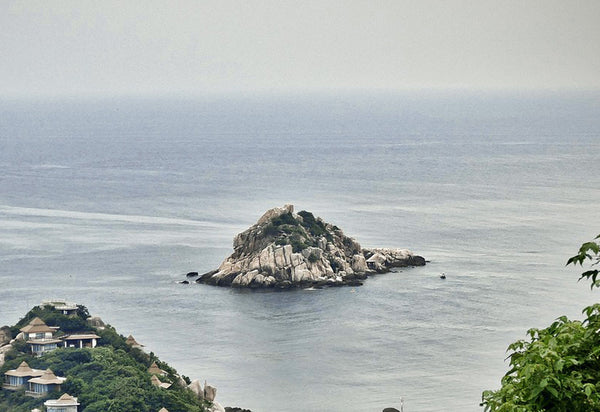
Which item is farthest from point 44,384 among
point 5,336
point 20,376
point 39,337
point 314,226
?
point 314,226

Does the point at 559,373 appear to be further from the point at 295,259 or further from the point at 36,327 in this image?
the point at 295,259

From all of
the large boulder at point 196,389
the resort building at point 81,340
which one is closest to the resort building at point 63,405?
the large boulder at point 196,389

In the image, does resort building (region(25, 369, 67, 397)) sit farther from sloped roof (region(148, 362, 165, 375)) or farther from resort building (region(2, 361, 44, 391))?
sloped roof (region(148, 362, 165, 375))

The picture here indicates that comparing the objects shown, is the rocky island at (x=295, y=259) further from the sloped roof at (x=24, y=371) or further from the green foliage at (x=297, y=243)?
the sloped roof at (x=24, y=371)

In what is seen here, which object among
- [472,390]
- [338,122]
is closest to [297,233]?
[472,390]

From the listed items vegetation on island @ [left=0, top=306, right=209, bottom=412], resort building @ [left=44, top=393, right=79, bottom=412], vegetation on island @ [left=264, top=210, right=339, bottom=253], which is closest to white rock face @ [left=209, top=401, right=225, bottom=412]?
vegetation on island @ [left=0, top=306, right=209, bottom=412]
